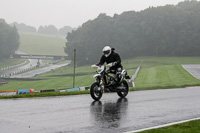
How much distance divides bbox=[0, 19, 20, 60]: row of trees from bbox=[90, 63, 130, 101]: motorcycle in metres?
138

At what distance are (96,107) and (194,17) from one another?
347 ft

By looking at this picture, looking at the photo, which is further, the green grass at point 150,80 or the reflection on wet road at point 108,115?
the green grass at point 150,80

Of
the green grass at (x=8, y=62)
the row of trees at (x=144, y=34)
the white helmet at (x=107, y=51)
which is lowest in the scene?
the white helmet at (x=107, y=51)

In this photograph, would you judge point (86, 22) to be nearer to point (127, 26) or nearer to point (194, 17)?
point (127, 26)

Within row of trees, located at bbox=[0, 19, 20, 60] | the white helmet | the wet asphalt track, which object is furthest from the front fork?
row of trees, located at bbox=[0, 19, 20, 60]

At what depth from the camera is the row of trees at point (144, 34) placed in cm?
10650

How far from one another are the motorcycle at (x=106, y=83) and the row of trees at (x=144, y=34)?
95068 mm

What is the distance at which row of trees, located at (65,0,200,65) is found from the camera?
106500mm

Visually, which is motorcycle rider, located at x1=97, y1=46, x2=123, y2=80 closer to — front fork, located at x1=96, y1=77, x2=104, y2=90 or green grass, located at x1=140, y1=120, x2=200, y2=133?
front fork, located at x1=96, y1=77, x2=104, y2=90

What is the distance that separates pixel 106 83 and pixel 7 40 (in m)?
144

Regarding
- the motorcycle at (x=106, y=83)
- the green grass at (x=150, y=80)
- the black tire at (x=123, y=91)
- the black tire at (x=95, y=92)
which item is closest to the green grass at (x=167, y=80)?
the green grass at (x=150, y=80)

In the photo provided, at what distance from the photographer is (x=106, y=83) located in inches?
490

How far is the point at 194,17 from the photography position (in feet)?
355

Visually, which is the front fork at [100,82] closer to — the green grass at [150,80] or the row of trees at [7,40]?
the green grass at [150,80]
